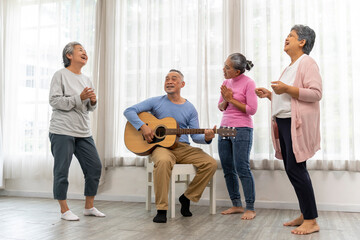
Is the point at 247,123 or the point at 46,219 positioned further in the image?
the point at 247,123

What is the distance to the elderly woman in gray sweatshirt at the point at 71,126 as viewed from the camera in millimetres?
2771

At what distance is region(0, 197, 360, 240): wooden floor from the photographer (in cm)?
229

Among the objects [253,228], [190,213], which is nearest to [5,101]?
[190,213]

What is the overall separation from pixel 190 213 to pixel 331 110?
156cm

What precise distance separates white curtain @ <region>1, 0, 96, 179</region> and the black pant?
2400mm

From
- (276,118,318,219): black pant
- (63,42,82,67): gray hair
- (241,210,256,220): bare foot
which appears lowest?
(241,210,256,220): bare foot

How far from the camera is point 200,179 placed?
9.69 feet

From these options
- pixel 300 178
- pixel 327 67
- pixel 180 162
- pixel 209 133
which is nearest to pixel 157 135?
pixel 180 162

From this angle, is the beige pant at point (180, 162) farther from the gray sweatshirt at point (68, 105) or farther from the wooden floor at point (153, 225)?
the gray sweatshirt at point (68, 105)

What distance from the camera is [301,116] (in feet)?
7.77

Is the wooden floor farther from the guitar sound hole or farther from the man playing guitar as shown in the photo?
the guitar sound hole

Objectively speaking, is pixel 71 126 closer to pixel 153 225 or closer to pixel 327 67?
pixel 153 225

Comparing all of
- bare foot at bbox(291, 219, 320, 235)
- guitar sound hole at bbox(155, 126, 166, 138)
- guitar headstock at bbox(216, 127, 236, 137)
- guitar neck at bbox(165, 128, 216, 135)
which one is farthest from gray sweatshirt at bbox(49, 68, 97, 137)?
bare foot at bbox(291, 219, 320, 235)

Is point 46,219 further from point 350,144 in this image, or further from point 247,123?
point 350,144
